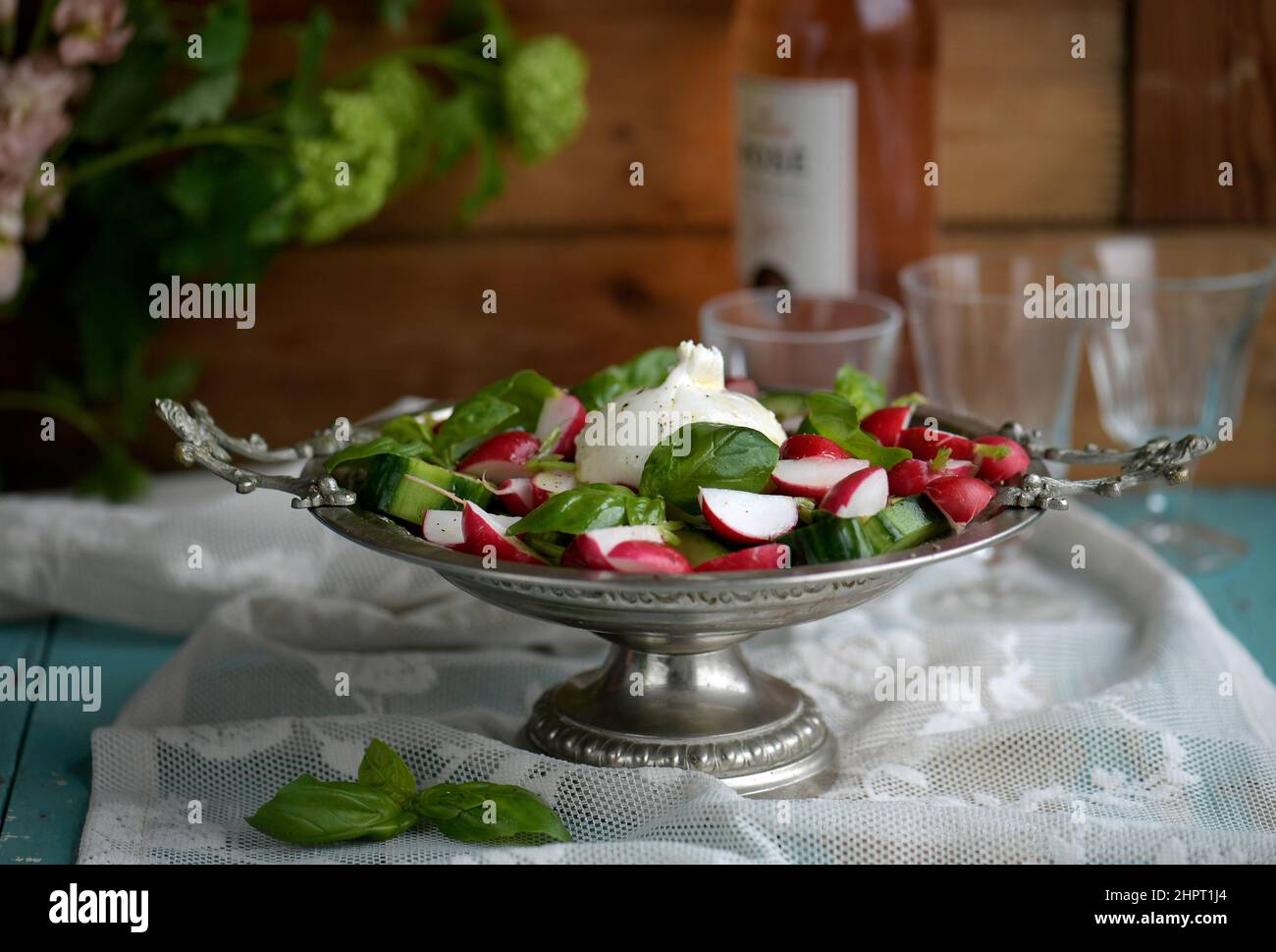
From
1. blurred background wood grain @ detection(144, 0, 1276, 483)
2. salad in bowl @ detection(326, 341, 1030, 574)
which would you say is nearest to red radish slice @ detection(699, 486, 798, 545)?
salad in bowl @ detection(326, 341, 1030, 574)

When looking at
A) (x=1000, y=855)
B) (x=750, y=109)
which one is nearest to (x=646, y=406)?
(x=1000, y=855)

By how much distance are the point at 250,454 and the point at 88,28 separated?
355mm

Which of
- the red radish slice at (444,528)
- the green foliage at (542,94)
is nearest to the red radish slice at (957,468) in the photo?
the red radish slice at (444,528)

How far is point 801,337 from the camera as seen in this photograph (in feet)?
3.35

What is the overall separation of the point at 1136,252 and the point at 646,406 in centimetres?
59

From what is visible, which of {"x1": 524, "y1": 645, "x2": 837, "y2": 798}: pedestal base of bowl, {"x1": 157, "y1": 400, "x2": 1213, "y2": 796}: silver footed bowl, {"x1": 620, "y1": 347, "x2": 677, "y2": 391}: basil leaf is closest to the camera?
{"x1": 157, "y1": 400, "x2": 1213, "y2": 796}: silver footed bowl

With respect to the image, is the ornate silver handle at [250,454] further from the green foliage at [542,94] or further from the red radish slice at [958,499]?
the green foliage at [542,94]

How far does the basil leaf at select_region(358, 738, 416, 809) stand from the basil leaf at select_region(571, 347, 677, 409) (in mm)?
201

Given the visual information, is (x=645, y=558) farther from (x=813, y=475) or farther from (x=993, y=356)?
(x=993, y=356)

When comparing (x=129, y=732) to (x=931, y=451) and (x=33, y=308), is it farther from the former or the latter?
(x=33, y=308)

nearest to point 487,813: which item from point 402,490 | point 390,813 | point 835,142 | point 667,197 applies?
point 390,813

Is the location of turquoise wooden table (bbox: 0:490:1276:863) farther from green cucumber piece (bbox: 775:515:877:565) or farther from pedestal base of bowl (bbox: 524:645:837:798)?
green cucumber piece (bbox: 775:515:877:565)

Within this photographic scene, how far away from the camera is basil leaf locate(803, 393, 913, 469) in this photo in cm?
77

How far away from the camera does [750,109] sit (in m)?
1.18
